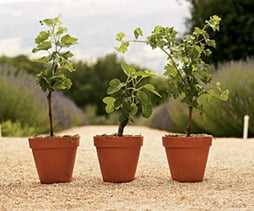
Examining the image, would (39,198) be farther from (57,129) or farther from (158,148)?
(57,129)

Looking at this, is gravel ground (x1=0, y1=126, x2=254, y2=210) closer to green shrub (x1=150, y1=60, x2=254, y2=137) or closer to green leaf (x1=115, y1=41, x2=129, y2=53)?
green leaf (x1=115, y1=41, x2=129, y2=53)

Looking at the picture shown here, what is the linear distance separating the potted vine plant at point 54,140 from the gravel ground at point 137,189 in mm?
98

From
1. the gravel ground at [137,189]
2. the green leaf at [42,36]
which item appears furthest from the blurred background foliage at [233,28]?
the green leaf at [42,36]

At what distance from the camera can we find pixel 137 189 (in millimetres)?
3490

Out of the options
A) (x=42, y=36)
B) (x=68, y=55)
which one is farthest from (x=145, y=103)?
(x=42, y=36)

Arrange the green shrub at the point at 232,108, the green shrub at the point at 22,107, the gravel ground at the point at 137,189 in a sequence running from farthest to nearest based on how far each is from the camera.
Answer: the green shrub at the point at 22,107
the green shrub at the point at 232,108
the gravel ground at the point at 137,189

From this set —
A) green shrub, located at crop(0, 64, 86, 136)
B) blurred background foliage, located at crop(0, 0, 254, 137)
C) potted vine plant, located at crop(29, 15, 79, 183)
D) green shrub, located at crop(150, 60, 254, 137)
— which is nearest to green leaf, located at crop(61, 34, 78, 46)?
potted vine plant, located at crop(29, 15, 79, 183)

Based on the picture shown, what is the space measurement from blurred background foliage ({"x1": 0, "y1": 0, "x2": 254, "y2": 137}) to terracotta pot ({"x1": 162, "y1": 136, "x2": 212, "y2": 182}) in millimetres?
676

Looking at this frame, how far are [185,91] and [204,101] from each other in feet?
14.6

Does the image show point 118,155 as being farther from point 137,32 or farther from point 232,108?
point 232,108

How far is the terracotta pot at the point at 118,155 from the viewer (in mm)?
3664

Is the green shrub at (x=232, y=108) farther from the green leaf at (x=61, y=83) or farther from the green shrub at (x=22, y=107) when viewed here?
the green leaf at (x=61, y=83)

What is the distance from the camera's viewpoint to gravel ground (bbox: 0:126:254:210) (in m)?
3.03

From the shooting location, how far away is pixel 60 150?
12.1 feet
